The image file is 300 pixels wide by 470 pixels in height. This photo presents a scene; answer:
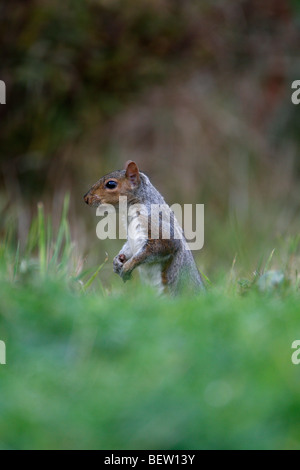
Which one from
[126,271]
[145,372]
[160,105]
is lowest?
[145,372]

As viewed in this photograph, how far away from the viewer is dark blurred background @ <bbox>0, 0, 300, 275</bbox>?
11453mm

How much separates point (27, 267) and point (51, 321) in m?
0.91

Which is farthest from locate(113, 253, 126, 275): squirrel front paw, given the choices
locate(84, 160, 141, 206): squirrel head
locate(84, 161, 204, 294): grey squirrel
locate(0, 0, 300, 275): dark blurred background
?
locate(0, 0, 300, 275): dark blurred background

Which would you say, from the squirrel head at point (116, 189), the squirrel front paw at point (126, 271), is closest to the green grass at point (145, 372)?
the squirrel front paw at point (126, 271)

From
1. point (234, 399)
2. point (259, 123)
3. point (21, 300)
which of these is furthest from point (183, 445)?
point (259, 123)

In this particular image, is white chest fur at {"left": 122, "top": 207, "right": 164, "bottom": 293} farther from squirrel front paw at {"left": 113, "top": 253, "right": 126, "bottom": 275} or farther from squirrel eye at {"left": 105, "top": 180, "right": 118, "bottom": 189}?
squirrel eye at {"left": 105, "top": 180, "right": 118, "bottom": 189}

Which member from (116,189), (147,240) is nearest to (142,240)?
(147,240)

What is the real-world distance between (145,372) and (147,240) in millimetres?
2046

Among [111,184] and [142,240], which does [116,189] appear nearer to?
[111,184]

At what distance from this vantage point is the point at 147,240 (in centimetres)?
470

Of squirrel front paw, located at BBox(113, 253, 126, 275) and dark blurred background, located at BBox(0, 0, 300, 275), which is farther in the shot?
dark blurred background, located at BBox(0, 0, 300, 275)

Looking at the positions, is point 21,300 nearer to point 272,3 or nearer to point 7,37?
point 7,37

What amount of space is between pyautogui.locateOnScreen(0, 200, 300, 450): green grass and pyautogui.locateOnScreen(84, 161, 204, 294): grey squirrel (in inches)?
41.7

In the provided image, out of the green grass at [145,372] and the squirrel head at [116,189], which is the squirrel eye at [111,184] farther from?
the green grass at [145,372]
